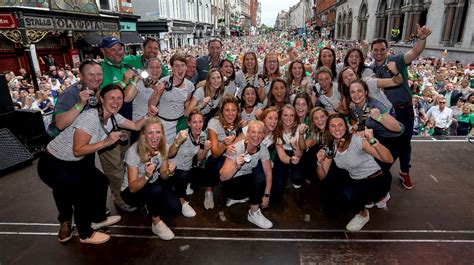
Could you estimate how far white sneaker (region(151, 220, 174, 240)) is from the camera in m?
3.43

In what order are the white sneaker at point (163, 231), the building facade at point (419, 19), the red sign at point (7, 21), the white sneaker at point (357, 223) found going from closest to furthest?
the white sneaker at point (163, 231) → the white sneaker at point (357, 223) → the red sign at point (7, 21) → the building facade at point (419, 19)

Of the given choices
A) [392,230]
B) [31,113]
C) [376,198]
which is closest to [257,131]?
[376,198]

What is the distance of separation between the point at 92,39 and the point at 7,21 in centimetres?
575

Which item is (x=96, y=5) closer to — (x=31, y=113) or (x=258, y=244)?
(x=31, y=113)

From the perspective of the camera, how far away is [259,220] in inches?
144

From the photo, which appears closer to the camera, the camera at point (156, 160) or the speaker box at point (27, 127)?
the camera at point (156, 160)

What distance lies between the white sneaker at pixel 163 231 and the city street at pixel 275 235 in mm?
94

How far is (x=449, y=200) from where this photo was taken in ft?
13.7

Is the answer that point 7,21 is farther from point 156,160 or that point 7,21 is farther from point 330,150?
point 330,150

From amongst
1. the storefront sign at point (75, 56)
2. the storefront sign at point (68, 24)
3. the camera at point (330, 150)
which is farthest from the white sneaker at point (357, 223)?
the storefront sign at point (75, 56)

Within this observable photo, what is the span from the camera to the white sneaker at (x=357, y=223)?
11.6ft

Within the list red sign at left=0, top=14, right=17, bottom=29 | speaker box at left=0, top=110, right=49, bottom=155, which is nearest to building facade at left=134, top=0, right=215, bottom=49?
red sign at left=0, top=14, right=17, bottom=29

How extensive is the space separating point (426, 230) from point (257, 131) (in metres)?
2.54

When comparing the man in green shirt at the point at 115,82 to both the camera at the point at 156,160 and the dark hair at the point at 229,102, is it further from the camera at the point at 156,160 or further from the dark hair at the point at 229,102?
the dark hair at the point at 229,102
